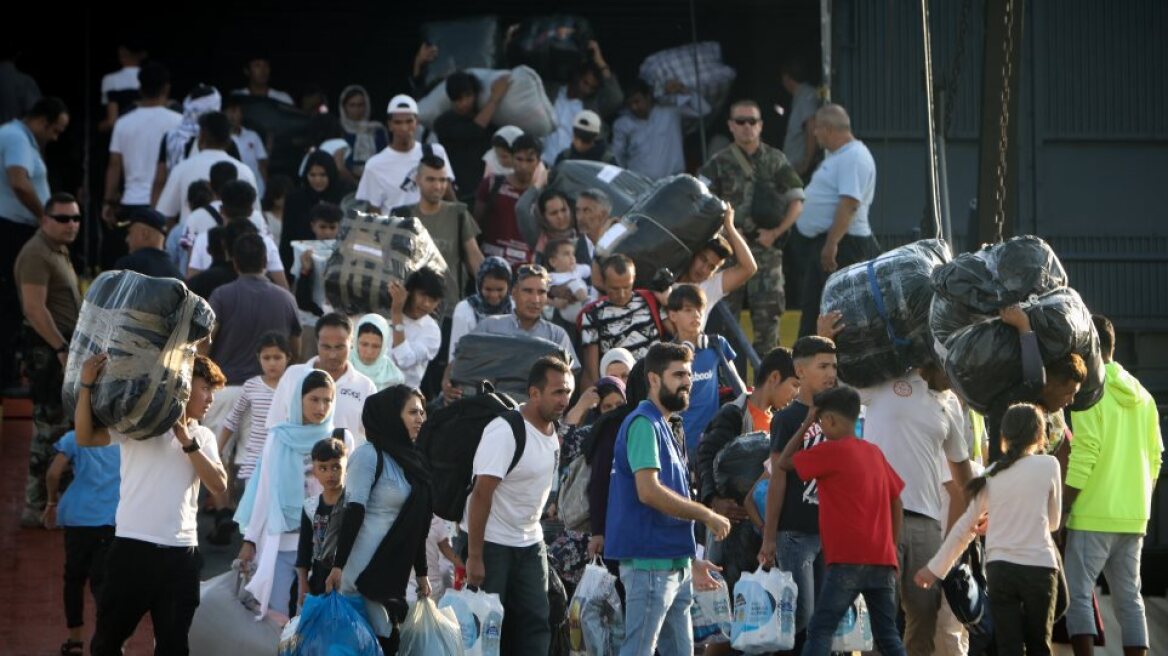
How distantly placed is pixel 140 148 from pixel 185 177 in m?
1.28

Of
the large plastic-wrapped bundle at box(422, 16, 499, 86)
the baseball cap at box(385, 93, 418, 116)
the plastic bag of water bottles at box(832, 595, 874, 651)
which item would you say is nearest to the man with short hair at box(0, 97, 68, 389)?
the baseball cap at box(385, 93, 418, 116)

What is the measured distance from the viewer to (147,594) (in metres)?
8.72

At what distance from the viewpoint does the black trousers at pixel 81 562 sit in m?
10.0

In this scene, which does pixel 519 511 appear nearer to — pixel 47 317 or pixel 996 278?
pixel 996 278

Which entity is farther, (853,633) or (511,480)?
(511,480)

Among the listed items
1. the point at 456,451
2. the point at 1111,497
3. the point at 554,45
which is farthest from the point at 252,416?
the point at 554,45

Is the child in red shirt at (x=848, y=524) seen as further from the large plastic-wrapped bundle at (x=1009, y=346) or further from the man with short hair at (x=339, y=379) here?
the man with short hair at (x=339, y=379)

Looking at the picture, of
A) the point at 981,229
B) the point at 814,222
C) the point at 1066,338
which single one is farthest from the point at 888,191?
the point at 1066,338

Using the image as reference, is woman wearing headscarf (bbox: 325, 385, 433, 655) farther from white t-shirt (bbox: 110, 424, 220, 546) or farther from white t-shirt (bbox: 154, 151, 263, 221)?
white t-shirt (bbox: 154, 151, 263, 221)

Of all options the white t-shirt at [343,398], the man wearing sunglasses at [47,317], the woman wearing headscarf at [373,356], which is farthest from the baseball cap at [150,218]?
the white t-shirt at [343,398]

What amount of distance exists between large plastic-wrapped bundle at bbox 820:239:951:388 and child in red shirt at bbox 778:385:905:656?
654 millimetres

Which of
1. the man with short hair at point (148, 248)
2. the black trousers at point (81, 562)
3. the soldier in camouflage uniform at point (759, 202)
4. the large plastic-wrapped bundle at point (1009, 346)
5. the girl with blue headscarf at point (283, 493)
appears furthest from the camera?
the soldier in camouflage uniform at point (759, 202)

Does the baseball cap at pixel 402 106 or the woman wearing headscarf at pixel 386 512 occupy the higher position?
the baseball cap at pixel 402 106

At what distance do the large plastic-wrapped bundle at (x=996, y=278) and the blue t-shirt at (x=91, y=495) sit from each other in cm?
428
